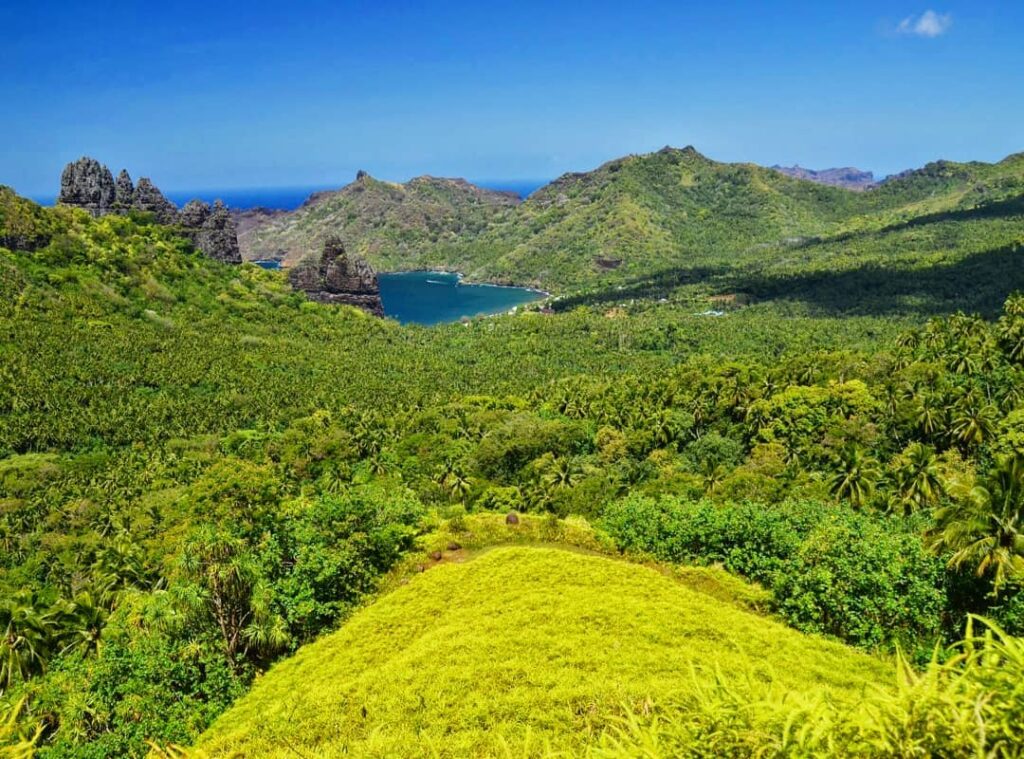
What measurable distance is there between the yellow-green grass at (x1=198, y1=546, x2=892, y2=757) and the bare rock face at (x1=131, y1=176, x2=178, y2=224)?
177 meters

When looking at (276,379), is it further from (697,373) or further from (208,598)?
(208,598)

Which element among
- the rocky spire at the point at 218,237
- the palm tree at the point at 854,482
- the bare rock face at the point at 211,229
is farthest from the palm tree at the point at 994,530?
the rocky spire at the point at 218,237

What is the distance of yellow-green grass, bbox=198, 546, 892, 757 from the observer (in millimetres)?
25047

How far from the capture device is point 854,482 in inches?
2199

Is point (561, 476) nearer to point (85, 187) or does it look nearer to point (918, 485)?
point (918, 485)

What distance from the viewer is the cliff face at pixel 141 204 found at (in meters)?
170

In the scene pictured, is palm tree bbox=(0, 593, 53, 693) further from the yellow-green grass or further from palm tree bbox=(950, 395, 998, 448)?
palm tree bbox=(950, 395, 998, 448)

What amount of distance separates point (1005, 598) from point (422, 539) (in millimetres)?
32019

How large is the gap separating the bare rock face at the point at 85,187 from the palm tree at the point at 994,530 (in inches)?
7676

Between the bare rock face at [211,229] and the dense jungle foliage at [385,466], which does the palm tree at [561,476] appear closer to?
the dense jungle foliage at [385,466]

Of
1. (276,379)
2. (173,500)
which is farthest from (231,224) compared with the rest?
(173,500)

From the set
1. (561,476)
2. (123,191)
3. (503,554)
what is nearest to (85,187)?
(123,191)

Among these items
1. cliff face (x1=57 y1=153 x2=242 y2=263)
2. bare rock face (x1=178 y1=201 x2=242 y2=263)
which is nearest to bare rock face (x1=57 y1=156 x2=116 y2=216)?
cliff face (x1=57 y1=153 x2=242 y2=263)

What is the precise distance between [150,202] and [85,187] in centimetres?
1523
